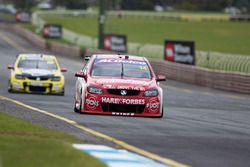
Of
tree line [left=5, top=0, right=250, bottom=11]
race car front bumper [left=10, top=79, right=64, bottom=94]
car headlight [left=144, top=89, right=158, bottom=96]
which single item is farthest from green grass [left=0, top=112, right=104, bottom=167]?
tree line [left=5, top=0, right=250, bottom=11]

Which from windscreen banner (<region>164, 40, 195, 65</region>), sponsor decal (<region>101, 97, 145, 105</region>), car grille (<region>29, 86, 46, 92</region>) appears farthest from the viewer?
windscreen banner (<region>164, 40, 195, 65</region>)

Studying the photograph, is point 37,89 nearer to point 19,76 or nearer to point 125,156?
point 19,76

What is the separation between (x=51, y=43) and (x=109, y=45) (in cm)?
1181

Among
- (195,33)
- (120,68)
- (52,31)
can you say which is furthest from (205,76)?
(195,33)

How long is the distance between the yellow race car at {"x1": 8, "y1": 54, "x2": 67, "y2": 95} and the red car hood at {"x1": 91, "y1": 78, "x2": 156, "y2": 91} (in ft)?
27.2

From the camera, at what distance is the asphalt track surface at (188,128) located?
1202 cm

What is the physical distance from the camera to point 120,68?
19.2 m

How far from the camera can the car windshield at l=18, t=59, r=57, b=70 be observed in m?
27.5

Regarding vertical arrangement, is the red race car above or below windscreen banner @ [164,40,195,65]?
above

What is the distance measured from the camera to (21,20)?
4200 inches

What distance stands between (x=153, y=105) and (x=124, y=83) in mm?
787

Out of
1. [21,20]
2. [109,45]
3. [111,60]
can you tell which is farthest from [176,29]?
[111,60]

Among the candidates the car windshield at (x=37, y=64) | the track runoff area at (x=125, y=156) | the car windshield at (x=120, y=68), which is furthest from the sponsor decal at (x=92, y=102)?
the car windshield at (x=37, y=64)

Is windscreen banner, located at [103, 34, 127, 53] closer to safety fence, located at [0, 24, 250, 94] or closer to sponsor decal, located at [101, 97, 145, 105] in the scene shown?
safety fence, located at [0, 24, 250, 94]
